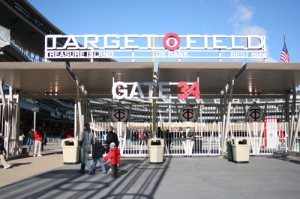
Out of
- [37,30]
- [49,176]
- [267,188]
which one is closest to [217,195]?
[267,188]

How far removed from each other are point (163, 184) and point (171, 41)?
8889 mm

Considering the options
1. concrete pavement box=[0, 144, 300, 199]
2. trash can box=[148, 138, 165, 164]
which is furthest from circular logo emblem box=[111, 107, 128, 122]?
concrete pavement box=[0, 144, 300, 199]

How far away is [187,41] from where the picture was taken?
17.6m

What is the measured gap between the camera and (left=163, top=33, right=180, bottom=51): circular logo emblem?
1731 centimetres

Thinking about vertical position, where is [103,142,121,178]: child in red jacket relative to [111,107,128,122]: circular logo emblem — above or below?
below

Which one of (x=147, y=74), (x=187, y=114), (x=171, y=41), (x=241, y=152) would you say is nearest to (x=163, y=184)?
(x=241, y=152)

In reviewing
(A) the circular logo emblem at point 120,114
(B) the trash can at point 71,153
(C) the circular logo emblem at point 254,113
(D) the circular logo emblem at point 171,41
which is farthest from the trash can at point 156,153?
(C) the circular logo emblem at point 254,113

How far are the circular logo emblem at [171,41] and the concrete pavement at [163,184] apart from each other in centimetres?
621

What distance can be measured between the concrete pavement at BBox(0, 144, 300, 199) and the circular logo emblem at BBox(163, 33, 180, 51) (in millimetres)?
6212

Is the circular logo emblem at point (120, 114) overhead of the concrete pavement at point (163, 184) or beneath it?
overhead

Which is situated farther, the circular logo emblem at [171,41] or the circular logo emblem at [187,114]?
the circular logo emblem at [187,114]

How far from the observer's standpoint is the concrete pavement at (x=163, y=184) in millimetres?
8586

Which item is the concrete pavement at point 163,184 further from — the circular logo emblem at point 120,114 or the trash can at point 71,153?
the circular logo emblem at point 120,114

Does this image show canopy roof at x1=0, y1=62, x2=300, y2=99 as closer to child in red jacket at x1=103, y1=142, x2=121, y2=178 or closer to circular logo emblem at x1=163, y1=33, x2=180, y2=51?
circular logo emblem at x1=163, y1=33, x2=180, y2=51
